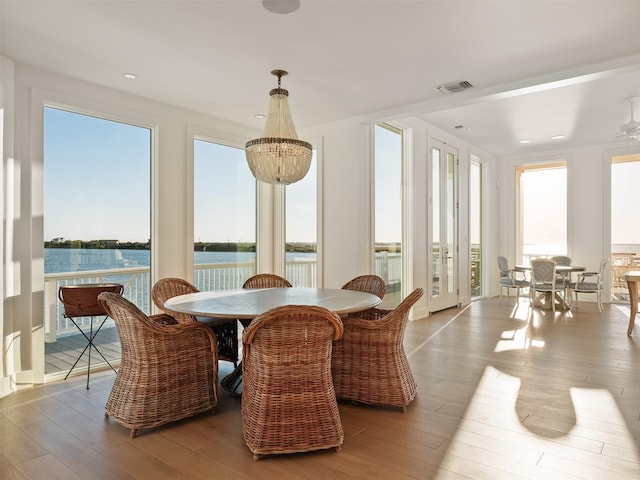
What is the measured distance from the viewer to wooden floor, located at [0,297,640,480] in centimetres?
214

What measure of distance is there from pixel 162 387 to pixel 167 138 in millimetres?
2856

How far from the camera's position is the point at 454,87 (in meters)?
4.05

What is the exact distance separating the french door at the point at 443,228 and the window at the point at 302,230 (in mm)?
1831

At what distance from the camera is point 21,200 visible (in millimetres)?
3445

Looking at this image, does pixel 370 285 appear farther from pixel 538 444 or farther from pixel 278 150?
pixel 538 444

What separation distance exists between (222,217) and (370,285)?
90.4 inches

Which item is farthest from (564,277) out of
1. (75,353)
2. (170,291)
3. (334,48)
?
(75,353)

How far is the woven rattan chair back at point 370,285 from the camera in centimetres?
383

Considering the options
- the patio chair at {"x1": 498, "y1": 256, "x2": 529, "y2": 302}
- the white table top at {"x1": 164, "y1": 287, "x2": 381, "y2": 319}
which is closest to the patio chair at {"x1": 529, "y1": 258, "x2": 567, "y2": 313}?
the patio chair at {"x1": 498, "y1": 256, "x2": 529, "y2": 302}

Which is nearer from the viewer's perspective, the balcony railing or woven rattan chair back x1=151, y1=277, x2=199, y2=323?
woven rattan chair back x1=151, y1=277, x2=199, y2=323

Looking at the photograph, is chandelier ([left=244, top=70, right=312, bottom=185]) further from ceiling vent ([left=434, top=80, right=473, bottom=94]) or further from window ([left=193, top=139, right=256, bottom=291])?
window ([left=193, top=139, right=256, bottom=291])

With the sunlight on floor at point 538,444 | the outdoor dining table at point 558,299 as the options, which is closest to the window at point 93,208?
the sunlight on floor at point 538,444

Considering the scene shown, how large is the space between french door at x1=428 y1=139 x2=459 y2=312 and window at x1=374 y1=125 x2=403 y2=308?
0.65 metres

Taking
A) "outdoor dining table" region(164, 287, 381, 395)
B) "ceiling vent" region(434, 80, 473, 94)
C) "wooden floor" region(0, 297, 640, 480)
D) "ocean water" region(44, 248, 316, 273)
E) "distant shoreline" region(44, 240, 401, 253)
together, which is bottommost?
"wooden floor" region(0, 297, 640, 480)
